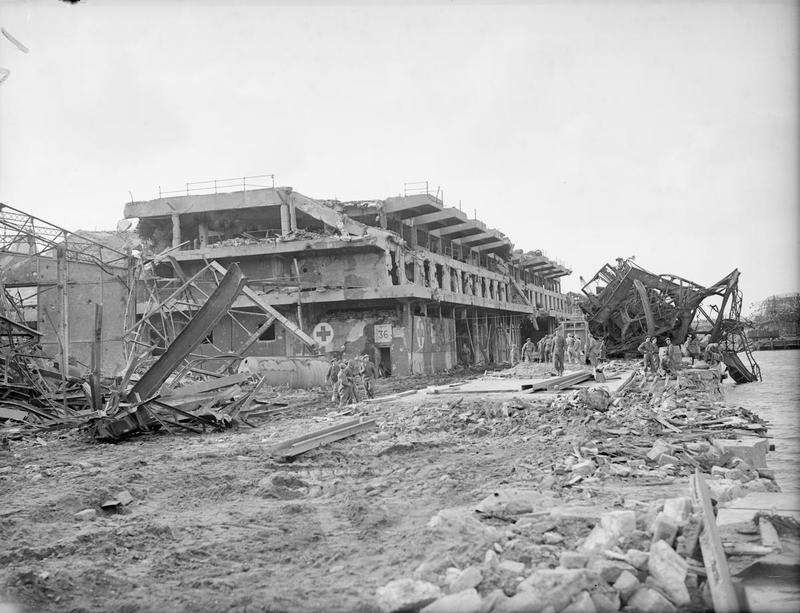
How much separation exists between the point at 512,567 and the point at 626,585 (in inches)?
30.0

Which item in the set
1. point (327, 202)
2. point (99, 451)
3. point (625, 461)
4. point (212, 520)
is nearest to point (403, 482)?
point (212, 520)

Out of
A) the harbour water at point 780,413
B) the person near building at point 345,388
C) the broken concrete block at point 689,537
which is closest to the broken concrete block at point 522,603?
the broken concrete block at point 689,537

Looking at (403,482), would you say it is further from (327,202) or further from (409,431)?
(327,202)

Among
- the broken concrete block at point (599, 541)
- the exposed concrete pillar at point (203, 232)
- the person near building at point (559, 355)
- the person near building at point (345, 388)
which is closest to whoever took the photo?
the broken concrete block at point (599, 541)

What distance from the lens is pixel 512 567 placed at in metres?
4.31

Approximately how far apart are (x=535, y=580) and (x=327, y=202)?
107 ft

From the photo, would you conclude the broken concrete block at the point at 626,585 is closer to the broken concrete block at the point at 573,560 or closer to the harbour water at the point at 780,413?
the broken concrete block at the point at 573,560

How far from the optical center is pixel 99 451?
10.6 meters

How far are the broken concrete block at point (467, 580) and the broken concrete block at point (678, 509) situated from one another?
164cm

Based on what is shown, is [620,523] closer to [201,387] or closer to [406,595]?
[406,595]

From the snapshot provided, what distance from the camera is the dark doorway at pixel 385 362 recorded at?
1257 inches

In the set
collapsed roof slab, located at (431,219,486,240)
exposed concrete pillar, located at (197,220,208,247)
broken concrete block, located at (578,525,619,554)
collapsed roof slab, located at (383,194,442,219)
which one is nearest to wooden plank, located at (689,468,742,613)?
broken concrete block, located at (578,525,619,554)

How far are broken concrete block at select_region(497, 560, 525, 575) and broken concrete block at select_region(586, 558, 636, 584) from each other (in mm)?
431

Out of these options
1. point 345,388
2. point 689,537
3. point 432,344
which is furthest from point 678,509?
Answer: point 432,344
